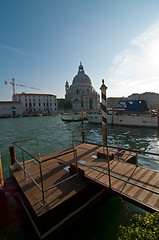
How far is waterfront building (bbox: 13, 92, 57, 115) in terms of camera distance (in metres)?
86.1

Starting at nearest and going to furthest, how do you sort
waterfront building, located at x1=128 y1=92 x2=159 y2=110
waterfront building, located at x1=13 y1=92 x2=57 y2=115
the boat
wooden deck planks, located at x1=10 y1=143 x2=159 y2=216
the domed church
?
wooden deck planks, located at x1=10 y1=143 x2=159 y2=216
the boat
waterfront building, located at x1=13 y1=92 x2=57 y2=115
waterfront building, located at x1=128 y1=92 x2=159 y2=110
the domed church

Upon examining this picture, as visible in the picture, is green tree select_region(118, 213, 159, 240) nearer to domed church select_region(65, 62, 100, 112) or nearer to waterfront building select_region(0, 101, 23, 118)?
waterfront building select_region(0, 101, 23, 118)

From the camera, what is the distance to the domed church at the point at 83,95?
100875 millimetres

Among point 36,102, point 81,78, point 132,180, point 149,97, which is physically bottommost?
point 132,180

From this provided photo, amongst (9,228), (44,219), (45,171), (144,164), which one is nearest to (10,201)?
(9,228)

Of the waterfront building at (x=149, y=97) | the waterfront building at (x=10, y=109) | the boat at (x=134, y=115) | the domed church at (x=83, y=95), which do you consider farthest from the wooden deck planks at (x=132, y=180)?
the waterfront building at (x=149, y=97)

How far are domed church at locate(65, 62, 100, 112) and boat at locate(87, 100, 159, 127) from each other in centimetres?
7154

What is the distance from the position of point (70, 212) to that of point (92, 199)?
838 mm

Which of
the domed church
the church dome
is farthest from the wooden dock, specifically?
the church dome

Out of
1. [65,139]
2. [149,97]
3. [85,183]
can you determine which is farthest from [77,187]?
[149,97]

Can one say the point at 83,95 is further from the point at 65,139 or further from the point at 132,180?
the point at 132,180

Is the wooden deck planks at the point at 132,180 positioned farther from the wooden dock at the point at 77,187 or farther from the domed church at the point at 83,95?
the domed church at the point at 83,95

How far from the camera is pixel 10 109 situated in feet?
256

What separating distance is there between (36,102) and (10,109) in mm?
19083
